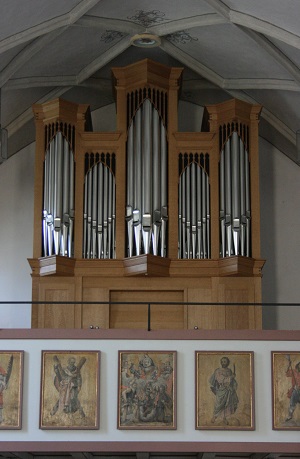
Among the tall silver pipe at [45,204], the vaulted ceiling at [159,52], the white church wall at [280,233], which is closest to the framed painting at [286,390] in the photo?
the white church wall at [280,233]

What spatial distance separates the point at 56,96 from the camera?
21.1 metres

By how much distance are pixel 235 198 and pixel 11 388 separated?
4.96 metres

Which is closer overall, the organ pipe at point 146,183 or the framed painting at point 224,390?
the framed painting at point 224,390

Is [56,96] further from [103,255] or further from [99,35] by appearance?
[103,255]

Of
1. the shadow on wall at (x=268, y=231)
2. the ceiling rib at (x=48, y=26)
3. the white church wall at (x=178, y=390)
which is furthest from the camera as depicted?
the shadow on wall at (x=268, y=231)

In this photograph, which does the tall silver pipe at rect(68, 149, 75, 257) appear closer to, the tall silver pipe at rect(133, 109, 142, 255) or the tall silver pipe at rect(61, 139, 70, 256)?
the tall silver pipe at rect(61, 139, 70, 256)

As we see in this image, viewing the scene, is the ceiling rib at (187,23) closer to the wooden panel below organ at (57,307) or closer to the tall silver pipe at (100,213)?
the tall silver pipe at (100,213)

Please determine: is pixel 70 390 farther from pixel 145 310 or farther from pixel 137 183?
pixel 137 183

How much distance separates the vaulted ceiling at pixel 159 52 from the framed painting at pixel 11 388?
474cm

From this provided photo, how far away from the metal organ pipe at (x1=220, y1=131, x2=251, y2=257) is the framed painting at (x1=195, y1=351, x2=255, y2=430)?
2322 mm

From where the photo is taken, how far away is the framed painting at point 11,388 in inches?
644

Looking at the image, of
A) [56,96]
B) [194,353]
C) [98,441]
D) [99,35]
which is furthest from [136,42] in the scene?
[98,441]

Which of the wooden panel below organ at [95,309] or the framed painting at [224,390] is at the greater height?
the wooden panel below organ at [95,309]

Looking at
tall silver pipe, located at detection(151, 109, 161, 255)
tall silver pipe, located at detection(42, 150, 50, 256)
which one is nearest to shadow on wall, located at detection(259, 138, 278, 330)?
tall silver pipe, located at detection(151, 109, 161, 255)
